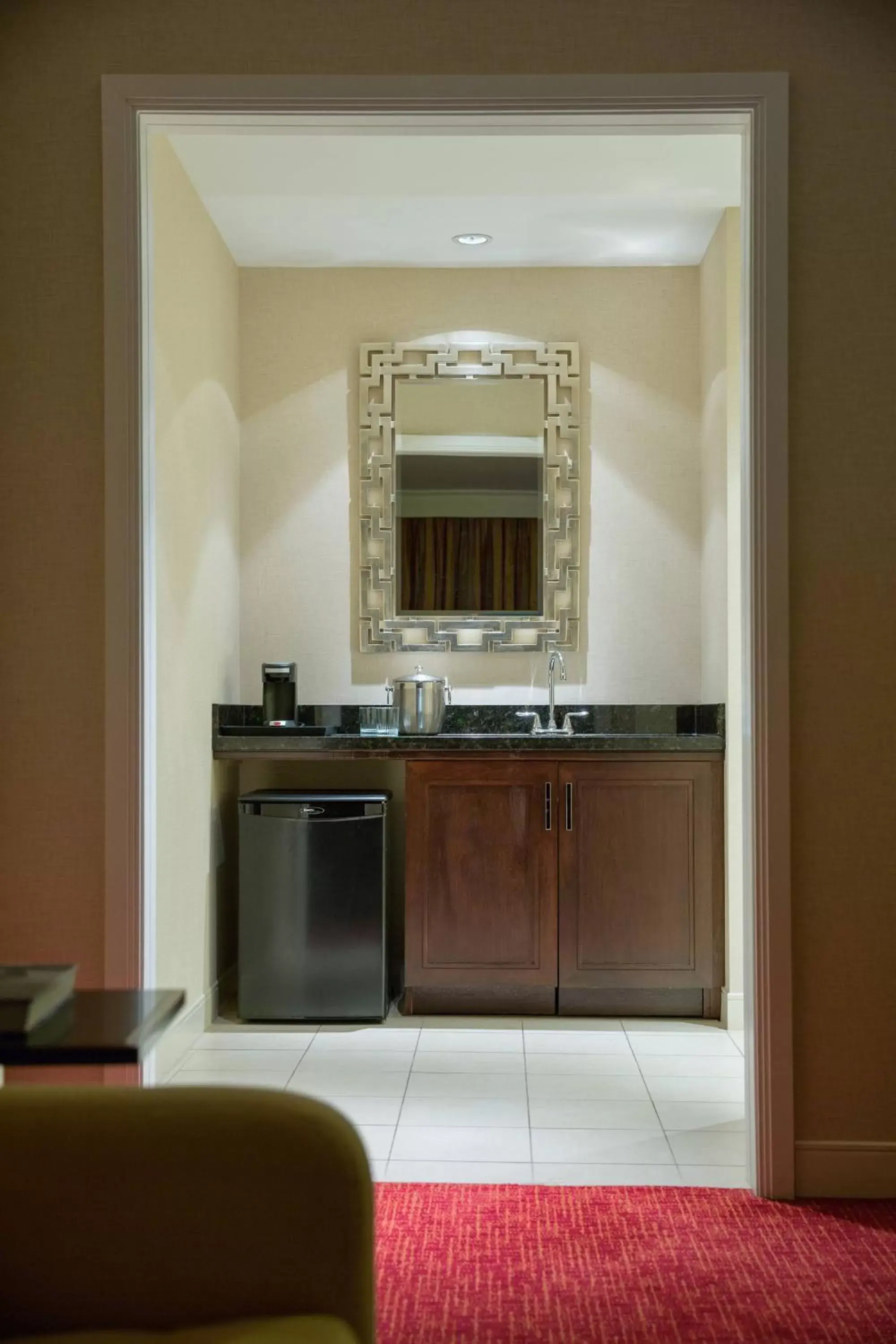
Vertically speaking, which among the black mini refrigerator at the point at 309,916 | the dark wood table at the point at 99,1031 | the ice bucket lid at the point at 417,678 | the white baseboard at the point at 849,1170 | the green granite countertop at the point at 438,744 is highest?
the ice bucket lid at the point at 417,678

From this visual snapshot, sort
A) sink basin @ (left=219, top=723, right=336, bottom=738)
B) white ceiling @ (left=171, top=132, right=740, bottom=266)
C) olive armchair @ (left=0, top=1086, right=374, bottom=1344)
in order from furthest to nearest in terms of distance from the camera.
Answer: sink basin @ (left=219, top=723, right=336, bottom=738) → white ceiling @ (left=171, top=132, right=740, bottom=266) → olive armchair @ (left=0, top=1086, right=374, bottom=1344)

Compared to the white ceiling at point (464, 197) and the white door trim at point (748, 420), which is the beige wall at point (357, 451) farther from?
the white door trim at point (748, 420)

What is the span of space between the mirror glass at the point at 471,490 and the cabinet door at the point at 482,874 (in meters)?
0.88

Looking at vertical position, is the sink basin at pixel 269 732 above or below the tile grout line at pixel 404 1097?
above

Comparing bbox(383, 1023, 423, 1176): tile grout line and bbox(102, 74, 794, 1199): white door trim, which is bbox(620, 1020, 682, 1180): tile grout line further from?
bbox(383, 1023, 423, 1176): tile grout line

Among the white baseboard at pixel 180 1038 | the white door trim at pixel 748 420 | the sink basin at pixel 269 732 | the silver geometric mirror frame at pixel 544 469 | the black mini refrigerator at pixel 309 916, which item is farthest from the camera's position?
the silver geometric mirror frame at pixel 544 469

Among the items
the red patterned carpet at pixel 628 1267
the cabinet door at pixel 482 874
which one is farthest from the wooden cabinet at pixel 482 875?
the red patterned carpet at pixel 628 1267

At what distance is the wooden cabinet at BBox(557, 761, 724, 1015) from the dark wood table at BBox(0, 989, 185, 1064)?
2991 mm

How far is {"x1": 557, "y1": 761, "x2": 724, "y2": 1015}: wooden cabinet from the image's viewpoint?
4.33 metres

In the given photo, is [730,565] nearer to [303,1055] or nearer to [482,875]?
[482,875]

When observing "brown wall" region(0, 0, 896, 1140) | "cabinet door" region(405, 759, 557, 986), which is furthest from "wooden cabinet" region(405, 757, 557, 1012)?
"brown wall" region(0, 0, 896, 1140)

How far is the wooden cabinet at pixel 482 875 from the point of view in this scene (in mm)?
4328

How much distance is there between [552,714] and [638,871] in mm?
724

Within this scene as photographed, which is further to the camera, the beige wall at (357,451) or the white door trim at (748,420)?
the beige wall at (357,451)
